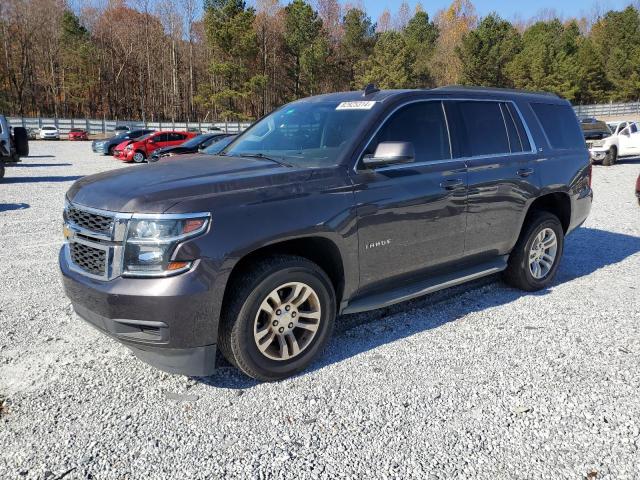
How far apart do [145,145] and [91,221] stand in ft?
78.2

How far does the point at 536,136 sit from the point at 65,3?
257ft

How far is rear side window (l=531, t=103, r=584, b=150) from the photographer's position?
214 inches

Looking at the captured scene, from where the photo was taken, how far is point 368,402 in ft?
10.7

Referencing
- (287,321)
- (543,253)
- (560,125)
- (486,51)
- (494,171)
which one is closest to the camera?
(287,321)

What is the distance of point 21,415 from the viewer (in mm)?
3109

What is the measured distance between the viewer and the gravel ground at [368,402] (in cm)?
271

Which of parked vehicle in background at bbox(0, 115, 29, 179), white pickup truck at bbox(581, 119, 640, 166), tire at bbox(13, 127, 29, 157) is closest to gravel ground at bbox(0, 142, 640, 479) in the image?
parked vehicle in background at bbox(0, 115, 29, 179)

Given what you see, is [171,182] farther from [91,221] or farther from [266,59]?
[266,59]

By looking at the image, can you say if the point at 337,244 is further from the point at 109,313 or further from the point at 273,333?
the point at 109,313

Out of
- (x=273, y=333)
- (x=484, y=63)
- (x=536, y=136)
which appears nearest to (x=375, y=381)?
(x=273, y=333)

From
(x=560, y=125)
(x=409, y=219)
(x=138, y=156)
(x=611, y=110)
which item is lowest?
(x=138, y=156)

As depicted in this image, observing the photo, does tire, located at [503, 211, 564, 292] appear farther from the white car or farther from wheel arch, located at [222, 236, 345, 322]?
the white car

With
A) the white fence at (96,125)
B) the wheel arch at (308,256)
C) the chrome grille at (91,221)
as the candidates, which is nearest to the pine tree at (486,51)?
the white fence at (96,125)

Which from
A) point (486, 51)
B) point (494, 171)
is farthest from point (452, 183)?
point (486, 51)
